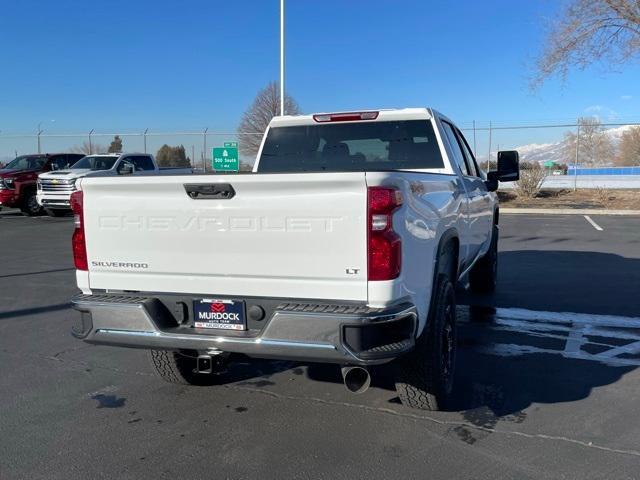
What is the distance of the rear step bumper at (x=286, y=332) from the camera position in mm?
3158

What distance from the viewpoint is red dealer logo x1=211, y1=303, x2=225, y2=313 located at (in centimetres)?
351

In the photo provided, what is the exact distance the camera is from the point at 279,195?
3.33 meters

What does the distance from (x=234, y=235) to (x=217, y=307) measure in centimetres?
44

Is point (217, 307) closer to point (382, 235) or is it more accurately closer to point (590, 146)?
point (382, 235)

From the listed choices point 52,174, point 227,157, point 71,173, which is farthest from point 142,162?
point 227,157

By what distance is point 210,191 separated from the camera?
3465 mm

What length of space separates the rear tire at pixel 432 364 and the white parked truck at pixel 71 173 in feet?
51.2

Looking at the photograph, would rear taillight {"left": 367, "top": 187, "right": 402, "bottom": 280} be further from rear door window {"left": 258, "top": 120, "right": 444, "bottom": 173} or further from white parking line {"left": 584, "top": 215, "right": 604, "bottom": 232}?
white parking line {"left": 584, "top": 215, "right": 604, "bottom": 232}

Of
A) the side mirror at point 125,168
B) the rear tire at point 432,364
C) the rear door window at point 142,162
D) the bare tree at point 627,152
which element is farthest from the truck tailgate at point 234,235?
the bare tree at point 627,152

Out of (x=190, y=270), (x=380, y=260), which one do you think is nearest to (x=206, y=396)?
(x=190, y=270)

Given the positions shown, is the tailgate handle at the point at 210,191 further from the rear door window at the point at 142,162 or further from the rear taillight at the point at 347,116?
the rear door window at the point at 142,162

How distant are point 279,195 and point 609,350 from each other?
3738mm

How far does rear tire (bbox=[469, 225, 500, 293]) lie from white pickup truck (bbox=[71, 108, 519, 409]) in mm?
3556

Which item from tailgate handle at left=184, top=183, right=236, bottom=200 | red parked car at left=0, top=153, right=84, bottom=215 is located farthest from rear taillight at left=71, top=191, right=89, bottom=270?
red parked car at left=0, top=153, right=84, bottom=215
